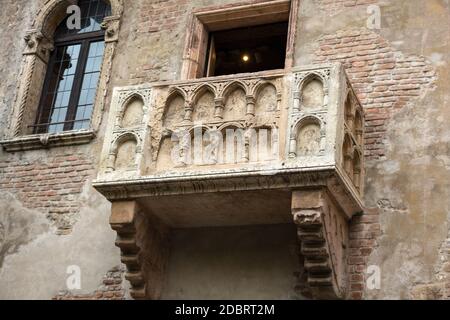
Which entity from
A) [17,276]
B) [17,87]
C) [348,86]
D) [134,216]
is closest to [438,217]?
[348,86]

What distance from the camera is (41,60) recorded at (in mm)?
10719

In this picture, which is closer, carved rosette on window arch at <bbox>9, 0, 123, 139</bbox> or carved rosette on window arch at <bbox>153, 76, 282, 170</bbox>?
carved rosette on window arch at <bbox>153, 76, 282, 170</bbox>

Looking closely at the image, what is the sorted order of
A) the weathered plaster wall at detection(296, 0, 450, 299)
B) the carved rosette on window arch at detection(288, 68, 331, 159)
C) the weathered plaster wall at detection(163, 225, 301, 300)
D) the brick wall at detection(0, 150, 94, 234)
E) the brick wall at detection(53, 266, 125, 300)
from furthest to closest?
1. the brick wall at detection(0, 150, 94, 234)
2. the brick wall at detection(53, 266, 125, 300)
3. the weathered plaster wall at detection(163, 225, 301, 300)
4. the weathered plaster wall at detection(296, 0, 450, 299)
5. the carved rosette on window arch at detection(288, 68, 331, 159)

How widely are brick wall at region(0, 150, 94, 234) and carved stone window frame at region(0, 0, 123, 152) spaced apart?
244 millimetres

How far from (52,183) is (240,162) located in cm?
318

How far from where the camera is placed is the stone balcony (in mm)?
7242

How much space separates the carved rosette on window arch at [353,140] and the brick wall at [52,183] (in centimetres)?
340

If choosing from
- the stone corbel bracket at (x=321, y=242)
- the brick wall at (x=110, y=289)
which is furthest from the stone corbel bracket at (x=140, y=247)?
the stone corbel bracket at (x=321, y=242)

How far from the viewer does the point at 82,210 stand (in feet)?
30.3

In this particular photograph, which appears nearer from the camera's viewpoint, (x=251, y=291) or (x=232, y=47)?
(x=251, y=291)

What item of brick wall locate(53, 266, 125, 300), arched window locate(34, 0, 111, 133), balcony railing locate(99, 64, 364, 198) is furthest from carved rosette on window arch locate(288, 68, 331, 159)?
arched window locate(34, 0, 111, 133)

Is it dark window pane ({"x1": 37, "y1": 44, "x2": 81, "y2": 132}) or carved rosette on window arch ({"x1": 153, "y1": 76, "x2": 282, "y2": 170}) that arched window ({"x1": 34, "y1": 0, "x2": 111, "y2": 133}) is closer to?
dark window pane ({"x1": 37, "y1": 44, "x2": 81, "y2": 132})
